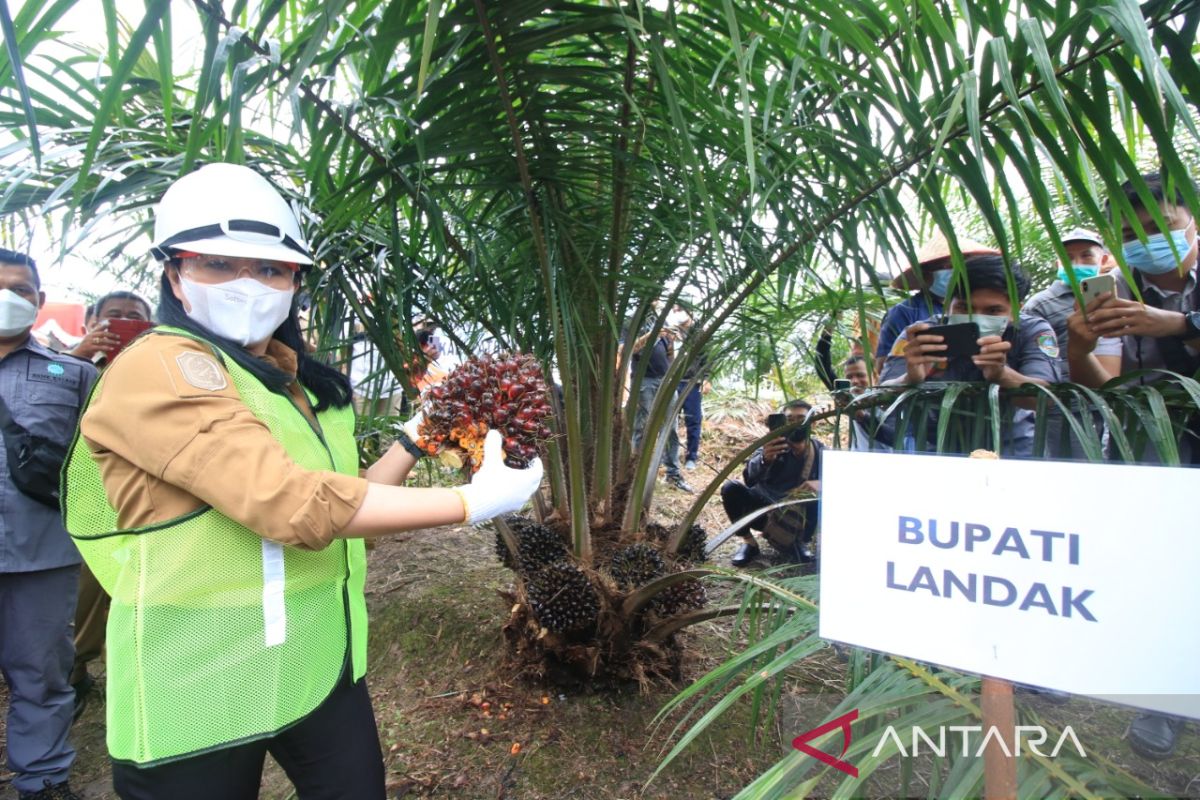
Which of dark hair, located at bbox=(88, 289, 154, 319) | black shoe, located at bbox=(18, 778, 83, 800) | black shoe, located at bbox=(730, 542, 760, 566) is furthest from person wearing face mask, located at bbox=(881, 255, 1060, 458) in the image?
dark hair, located at bbox=(88, 289, 154, 319)

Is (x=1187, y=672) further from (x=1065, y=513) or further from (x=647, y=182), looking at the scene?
(x=647, y=182)

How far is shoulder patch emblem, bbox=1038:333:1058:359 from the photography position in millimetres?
1600

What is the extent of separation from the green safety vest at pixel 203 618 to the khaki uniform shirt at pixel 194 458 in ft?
0.12

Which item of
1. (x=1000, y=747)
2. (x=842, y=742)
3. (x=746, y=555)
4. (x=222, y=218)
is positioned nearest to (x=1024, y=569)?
(x=1000, y=747)

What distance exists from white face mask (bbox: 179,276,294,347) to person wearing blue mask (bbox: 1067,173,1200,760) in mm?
1515

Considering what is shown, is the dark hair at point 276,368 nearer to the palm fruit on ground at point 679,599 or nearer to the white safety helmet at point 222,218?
the white safety helmet at point 222,218

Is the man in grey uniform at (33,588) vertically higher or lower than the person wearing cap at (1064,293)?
lower

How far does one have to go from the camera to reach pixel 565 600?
171cm

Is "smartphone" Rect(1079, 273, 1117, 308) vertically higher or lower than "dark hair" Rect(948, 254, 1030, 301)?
lower

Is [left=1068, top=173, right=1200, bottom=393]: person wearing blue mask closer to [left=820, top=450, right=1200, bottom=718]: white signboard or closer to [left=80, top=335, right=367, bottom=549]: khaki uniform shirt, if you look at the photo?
[left=820, top=450, right=1200, bottom=718]: white signboard

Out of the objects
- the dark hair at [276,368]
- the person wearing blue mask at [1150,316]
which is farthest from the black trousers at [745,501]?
the dark hair at [276,368]

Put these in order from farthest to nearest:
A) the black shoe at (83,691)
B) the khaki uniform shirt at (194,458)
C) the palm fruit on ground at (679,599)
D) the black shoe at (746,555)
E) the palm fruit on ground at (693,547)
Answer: the black shoe at (746,555) → the black shoe at (83,691) → the palm fruit on ground at (693,547) → the palm fruit on ground at (679,599) → the khaki uniform shirt at (194,458)

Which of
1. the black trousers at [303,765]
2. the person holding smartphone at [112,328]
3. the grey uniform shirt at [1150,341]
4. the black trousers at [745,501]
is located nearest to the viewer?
the black trousers at [303,765]

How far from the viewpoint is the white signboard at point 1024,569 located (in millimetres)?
603
